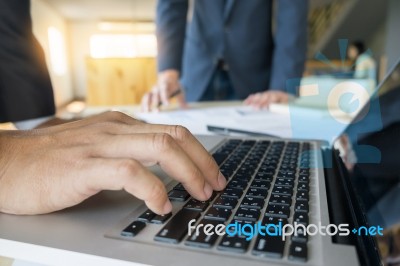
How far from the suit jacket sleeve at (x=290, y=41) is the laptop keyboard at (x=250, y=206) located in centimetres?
71

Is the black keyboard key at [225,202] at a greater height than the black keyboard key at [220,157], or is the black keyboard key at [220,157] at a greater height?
the black keyboard key at [220,157]

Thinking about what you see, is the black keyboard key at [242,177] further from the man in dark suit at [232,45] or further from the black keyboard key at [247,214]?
the man in dark suit at [232,45]

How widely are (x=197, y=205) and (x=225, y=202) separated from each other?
0.02 meters

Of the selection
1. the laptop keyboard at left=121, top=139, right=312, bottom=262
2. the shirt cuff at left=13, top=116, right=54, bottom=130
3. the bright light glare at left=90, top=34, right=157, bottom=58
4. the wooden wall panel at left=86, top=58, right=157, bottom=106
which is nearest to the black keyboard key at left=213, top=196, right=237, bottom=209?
the laptop keyboard at left=121, top=139, right=312, bottom=262

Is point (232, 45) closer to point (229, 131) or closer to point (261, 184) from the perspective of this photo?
point (229, 131)

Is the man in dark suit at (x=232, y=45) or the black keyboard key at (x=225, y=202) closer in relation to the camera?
the black keyboard key at (x=225, y=202)

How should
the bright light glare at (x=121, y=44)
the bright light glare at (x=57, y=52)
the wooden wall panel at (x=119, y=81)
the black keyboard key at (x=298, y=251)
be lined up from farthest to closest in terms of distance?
the bright light glare at (x=121, y=44) < the bright light glare at (x=57, y=52) < the wooden wall panel at (x=119, y=81) < the black keyboard key at (x=298, y=251)

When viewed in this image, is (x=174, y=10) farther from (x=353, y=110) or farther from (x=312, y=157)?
(x=312, y=157)

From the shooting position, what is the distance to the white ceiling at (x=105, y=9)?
5559 mm

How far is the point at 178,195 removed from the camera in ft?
1.02

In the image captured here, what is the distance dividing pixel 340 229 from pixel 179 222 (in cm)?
12

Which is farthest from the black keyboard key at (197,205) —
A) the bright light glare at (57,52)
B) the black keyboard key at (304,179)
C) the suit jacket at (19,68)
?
the bright light glare at (57,52)

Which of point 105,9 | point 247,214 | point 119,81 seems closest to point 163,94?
point 247,214

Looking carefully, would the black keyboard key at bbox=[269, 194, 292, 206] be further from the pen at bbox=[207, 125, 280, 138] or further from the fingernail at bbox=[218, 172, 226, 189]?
the pen at bbox=[207, 125, 280, 138]
